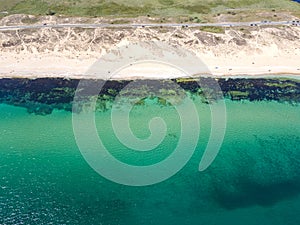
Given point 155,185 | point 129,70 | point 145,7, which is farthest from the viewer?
point 145,7

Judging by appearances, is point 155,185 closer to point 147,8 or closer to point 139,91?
point 139,91

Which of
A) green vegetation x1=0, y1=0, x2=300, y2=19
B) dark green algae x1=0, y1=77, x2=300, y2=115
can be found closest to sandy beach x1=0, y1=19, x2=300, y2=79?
dark green algae x1=0, y1=77, x2=300, y2=115

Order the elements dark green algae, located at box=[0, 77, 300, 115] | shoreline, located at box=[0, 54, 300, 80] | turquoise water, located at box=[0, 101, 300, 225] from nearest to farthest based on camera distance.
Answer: turquoise water, located at box=[0, 101, 300, 225] → dark green algae, located at box=[0, 77, 300, 115] → shoreline, located at box=[0, 54, 300, 80]

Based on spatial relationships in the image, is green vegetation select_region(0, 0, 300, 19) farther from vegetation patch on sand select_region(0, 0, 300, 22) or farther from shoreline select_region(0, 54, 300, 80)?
shoreline select_region(0, 54, 300, 80)

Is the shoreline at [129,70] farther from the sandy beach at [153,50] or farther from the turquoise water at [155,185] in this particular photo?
the turquoise water at [155,185]

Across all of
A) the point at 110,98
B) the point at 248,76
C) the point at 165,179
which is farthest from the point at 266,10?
the point at 165,179

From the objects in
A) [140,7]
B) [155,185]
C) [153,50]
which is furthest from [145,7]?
[155,185]
